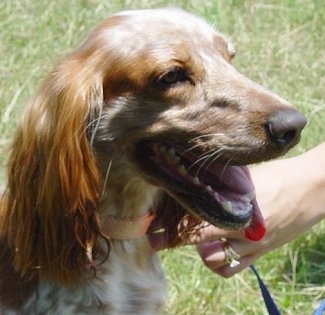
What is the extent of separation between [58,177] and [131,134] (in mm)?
281

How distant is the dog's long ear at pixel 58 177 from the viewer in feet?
11.7

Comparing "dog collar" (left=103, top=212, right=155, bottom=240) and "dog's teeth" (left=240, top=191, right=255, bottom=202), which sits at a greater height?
"dog's teeth" (left=240, top=191, right=255, bottom=202)

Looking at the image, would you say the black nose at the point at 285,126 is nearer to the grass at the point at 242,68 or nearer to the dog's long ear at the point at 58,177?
the dog's long ear at the point at 58,177

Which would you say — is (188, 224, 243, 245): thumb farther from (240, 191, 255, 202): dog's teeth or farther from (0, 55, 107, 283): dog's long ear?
(0, 55, 107, 283): dog's long ear

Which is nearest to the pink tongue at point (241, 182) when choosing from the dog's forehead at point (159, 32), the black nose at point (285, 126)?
the black nose at point (285, 126)

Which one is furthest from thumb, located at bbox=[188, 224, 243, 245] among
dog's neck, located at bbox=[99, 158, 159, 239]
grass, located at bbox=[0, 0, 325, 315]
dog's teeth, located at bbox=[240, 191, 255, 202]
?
grass, located at bbox=[0, 0, 325, 315]

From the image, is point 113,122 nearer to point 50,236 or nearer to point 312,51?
point 50,236

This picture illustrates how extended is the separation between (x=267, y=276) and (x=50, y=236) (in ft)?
5.85

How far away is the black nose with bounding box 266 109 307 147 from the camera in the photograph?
3.39 m

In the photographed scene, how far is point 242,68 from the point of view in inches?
266

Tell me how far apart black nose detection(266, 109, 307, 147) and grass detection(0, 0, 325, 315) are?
160 centimetres

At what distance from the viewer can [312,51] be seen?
7.00m

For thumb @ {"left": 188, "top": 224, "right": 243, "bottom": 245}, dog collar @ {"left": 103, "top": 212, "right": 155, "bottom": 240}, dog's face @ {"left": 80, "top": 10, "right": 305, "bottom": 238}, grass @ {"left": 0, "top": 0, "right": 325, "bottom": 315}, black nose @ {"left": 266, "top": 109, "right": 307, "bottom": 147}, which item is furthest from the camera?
grass @ {"left": 0, "top": 0, "right": 325, "bottom": 315}

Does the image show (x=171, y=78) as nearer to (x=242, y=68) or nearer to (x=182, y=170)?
(x=182, y=170)
